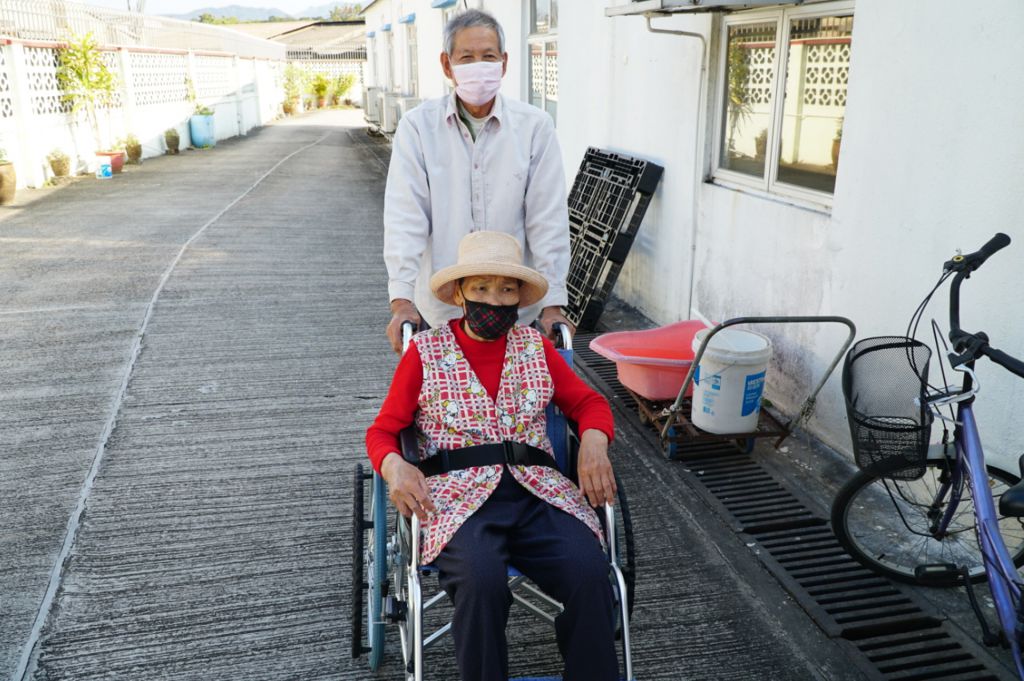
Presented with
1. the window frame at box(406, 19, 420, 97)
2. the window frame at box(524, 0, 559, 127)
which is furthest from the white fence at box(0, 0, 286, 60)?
the window frame at box(524, 0, 559, 127)

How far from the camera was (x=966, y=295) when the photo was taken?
118 inches

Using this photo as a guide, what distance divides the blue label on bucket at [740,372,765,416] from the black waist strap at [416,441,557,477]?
5.78ft

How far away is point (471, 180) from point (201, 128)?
58.1ft

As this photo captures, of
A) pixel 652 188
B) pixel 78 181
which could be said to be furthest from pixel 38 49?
pixel 652 188

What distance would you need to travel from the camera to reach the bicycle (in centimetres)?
243

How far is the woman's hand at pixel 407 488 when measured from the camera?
2.11 meters

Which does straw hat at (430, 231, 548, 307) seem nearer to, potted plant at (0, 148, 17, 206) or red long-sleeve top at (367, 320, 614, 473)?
red long-sleeve top at (367, 320, 614, 473)

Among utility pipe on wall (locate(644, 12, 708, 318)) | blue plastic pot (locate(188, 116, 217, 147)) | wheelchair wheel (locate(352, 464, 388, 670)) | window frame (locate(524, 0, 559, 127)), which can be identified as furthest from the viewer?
blue plastic pot (locate(188, 116, 217, 147))

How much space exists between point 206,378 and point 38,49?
34.3ft

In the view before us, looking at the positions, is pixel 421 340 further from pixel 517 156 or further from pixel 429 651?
pixel 429 651

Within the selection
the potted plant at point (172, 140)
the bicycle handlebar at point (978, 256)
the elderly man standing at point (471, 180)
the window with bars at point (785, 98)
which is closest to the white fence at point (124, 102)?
the potted plant at point (172, 140)

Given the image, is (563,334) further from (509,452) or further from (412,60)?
(412,60)

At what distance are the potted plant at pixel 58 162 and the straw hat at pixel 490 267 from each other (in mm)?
12336

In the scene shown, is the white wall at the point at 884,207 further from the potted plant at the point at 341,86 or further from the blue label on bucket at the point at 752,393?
the potted plant at the point at 341,86
